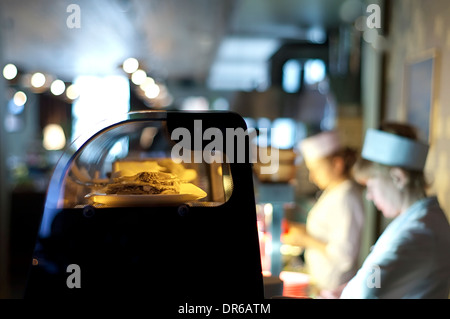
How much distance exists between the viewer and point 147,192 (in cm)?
117

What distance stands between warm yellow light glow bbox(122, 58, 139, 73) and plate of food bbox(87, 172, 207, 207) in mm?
4267

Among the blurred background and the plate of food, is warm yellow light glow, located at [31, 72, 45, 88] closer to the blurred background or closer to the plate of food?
the blurred background

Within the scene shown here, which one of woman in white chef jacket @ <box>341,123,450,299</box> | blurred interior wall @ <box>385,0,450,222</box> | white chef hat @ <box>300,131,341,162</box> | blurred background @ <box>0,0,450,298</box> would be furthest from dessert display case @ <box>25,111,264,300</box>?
white chef hat @ <box>300,131,341,162</box>

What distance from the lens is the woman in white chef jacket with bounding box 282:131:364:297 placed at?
2641 millimetres

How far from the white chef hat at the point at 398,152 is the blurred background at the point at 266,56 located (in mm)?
530

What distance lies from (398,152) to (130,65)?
4076 mm

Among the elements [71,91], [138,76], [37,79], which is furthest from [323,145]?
[71,91]

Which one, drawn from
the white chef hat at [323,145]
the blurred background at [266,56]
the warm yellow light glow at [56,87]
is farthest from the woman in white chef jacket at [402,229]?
the warm yellow light glow at [56,87]

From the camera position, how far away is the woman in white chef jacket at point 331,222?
8.66ft

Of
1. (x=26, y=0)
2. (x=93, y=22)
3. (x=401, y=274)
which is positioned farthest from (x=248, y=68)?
(x=401, y=274)

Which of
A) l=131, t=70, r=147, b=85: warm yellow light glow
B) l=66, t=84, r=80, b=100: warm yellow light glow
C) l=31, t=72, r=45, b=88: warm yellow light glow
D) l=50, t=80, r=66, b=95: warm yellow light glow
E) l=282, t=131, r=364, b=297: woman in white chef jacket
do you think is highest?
l=66, t=84, r=80, b=100: warm yellow light glow

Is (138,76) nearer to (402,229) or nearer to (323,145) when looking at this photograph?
(323,145)

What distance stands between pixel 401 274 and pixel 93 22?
16.0 ft
